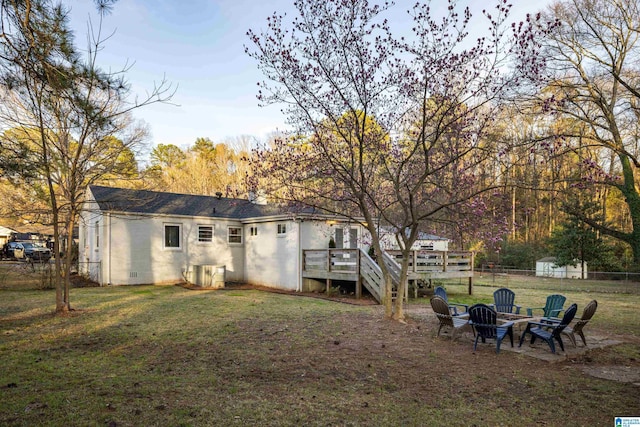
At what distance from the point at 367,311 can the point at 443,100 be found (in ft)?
19.0

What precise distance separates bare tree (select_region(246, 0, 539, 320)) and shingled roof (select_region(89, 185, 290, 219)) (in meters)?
7.49

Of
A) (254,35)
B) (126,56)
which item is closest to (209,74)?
(254,35)

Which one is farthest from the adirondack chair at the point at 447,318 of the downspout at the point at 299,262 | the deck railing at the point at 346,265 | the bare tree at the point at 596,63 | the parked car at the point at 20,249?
the parked car at the point at 20,249

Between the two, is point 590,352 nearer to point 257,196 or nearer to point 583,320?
point 583,320

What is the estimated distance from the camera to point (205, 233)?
19203mm

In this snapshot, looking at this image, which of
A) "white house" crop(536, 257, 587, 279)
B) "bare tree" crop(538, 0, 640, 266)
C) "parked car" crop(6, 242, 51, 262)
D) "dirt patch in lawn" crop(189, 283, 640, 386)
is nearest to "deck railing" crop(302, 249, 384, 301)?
"dirt patch in lawn" crop(189, 283, 640, 386)

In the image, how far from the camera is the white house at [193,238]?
16.5 m

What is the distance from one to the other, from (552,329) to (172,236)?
15.5 meters

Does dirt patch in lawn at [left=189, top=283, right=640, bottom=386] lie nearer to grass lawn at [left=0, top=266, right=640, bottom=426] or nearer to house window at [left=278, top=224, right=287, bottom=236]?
grass lawn at [left=0, top=266, right=640, bottom=426]

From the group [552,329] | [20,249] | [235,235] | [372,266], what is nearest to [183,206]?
[235,235]

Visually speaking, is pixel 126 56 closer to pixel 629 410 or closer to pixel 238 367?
pixel 238 367

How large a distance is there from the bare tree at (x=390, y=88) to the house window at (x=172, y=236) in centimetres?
982

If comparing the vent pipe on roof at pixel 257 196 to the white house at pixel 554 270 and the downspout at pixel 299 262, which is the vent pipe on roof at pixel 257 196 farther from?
the white house at pixel 554 270

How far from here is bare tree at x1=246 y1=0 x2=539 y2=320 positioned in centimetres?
782
